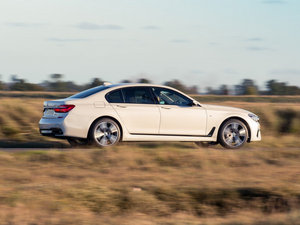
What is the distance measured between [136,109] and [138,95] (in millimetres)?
394

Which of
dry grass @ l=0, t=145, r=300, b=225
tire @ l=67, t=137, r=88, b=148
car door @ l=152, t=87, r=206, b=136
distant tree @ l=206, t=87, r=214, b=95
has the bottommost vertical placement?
dry grass @ l=0, t=145, r=300, b=225

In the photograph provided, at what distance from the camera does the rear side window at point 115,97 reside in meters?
12.9

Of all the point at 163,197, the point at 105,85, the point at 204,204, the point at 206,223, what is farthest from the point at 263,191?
the point at 105,85

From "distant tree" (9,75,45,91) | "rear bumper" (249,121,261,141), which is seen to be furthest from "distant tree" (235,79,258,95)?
"rear bumper" (249,121,261,141)

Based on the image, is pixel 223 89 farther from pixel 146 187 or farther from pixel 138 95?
pixel 146 187

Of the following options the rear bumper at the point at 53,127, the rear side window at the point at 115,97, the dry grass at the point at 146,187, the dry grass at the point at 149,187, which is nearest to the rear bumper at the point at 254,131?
the dry grass at the point at 149,187

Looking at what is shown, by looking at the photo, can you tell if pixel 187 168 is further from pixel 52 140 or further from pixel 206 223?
pixel 52 140

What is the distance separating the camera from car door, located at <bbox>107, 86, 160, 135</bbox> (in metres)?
12.9

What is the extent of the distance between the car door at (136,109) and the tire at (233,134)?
1568 mm

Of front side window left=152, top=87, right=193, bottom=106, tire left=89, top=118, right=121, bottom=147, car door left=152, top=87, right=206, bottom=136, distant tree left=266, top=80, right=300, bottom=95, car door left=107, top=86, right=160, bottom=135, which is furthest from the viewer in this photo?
distant tree left=266, top=80, right=300, bottom=95

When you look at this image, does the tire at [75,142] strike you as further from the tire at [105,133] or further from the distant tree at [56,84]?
the distant tree at [56,84]

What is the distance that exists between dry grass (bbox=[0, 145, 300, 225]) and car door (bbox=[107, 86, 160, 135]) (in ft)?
2.56

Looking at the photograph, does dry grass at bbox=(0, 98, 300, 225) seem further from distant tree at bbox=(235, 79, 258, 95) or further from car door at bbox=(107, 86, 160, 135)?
distant tree at bbox=(235, 79, 258, 95)

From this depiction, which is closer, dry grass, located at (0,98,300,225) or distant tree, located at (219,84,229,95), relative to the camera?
dry grass, located at (0,98,300,225)
